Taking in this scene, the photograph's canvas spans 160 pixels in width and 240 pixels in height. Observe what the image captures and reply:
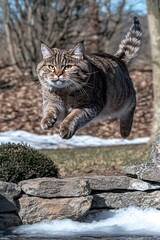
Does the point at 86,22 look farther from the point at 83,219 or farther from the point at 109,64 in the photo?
the point at 83,219

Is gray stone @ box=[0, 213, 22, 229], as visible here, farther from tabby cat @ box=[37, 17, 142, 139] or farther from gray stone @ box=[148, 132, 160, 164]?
gray stone @ box=[148, 132, 160, 164]

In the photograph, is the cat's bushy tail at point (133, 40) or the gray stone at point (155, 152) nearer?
the gray stone at point (155, 152)

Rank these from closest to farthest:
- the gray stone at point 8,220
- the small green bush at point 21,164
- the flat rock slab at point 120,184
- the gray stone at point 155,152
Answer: the gray stone at point 8,220, the small green bush at point 21,164, the flat rock slab at point 120,184, the gray stone at point 155,152

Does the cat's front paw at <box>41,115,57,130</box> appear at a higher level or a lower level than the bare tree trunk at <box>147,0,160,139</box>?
lower

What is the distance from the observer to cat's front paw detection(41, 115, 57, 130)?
23.6 ft

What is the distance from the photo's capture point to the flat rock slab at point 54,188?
7.11m

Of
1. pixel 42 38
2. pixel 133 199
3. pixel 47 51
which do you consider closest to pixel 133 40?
pixel 47 51

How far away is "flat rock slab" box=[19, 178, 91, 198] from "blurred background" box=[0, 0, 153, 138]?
1381 centimetres

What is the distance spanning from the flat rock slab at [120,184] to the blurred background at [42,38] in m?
13.3

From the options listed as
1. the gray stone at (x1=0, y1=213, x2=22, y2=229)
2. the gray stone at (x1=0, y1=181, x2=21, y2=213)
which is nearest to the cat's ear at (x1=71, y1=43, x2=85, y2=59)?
the gray stone at (x1=0, y1=181, x2=21, y2=213)

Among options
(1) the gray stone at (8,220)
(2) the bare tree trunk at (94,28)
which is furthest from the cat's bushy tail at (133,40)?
(2) the bare tree trunk at (94,28)

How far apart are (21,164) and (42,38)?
1725 cm

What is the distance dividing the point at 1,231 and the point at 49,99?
5.75 ft

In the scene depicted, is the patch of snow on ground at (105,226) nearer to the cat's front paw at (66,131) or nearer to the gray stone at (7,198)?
the gray stone at (7,198)
